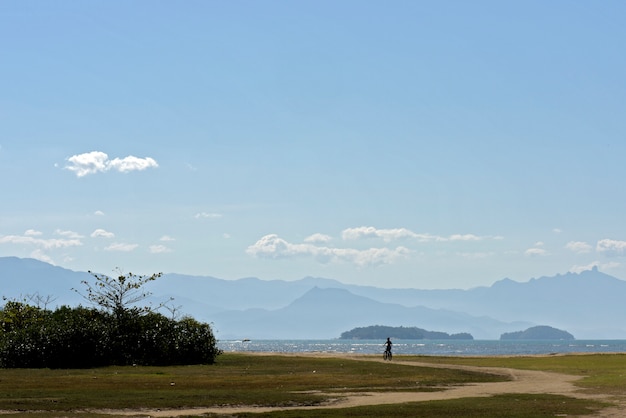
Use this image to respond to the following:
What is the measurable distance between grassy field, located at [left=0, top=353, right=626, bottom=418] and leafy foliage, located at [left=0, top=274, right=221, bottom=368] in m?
4.63

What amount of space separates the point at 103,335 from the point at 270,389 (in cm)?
2843

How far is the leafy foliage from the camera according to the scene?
66125 millimetres

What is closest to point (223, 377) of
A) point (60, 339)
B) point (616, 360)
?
point (60, 339)

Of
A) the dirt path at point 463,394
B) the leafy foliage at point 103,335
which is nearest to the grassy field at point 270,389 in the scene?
the dirt path at point 463,394

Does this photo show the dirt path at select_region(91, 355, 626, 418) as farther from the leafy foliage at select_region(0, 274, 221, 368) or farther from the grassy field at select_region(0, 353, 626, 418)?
the leafy foliage at select_region(0, 274, 221, 368)

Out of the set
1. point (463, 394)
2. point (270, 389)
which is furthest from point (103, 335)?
point (463, 394)

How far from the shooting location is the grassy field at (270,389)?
111 ft

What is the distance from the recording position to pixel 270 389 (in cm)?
4400

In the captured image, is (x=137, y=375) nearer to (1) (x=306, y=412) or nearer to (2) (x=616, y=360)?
(1) (x=306, y=412)

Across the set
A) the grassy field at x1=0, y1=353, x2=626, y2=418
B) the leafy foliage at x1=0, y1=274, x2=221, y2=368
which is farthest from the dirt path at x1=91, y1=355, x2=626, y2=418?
the leafy foliage at x1=0, y1=274, x2=221, y2=368

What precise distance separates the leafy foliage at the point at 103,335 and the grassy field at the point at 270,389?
4.63 meters

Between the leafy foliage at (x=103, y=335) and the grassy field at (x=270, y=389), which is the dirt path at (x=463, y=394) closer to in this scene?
the grassy field at (x=270, y=389)

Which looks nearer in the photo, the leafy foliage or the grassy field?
the grassy field

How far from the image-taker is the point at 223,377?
5341 centimetres
